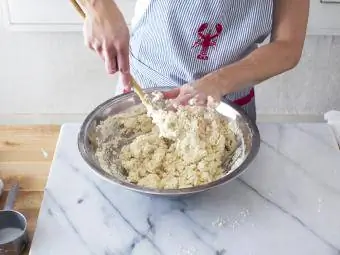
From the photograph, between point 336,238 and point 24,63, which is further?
point 24,63

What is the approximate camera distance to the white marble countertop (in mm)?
834

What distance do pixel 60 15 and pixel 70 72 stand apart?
22 cm

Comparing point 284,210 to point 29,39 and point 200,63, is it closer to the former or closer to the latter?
point 200,63

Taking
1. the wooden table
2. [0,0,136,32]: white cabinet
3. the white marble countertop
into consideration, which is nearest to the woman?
the white marble countertop

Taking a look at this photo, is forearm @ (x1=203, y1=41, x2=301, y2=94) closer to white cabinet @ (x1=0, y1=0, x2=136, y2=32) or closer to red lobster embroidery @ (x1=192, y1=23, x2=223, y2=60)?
red lobster embroidery @ (x1=192, y1=23, x2=223, y2=60)

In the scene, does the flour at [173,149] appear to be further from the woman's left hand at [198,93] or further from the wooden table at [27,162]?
the wooden table at [27,162]

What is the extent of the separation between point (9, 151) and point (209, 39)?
2.30 feet

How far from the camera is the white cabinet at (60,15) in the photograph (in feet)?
5.57

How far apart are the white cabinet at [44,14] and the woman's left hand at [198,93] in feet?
2.56

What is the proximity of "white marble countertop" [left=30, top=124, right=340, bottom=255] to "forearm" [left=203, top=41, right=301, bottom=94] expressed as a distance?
15cm

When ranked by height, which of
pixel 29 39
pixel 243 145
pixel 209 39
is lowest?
pixel 29 39

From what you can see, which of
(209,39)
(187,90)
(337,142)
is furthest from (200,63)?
(337,142)

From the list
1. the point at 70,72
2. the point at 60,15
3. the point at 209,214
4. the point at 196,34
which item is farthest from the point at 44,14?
the point at 209,214

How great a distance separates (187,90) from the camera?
0.99m
